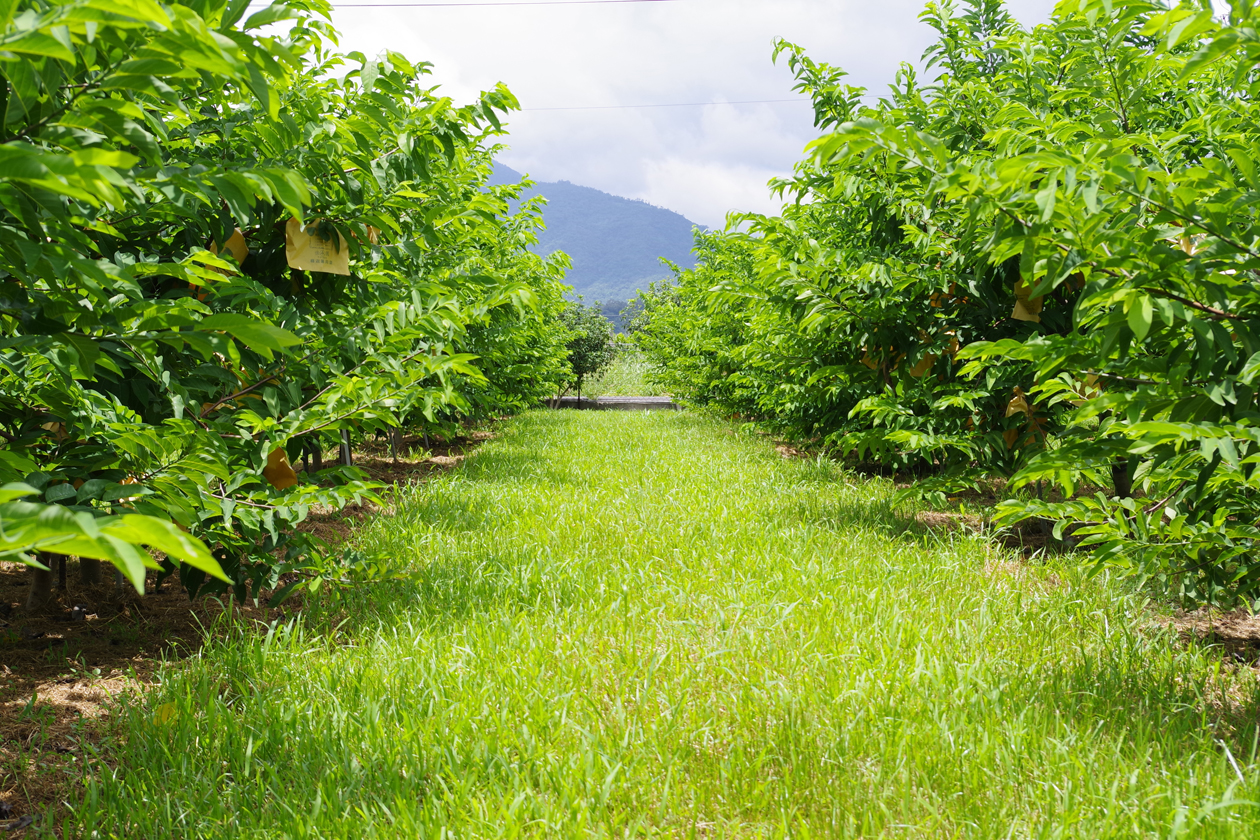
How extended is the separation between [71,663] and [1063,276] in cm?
353

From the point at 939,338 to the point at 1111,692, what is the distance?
210 centimetres

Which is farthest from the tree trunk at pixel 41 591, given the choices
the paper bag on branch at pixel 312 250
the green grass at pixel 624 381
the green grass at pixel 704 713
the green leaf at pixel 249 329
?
the green grass at pixel 624 381

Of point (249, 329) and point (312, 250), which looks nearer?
point (249, 329)

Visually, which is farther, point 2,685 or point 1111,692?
point 2,685

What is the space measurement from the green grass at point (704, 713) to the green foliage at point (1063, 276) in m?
0.45

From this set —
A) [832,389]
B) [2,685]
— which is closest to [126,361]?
[2,685]

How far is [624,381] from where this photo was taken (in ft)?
104

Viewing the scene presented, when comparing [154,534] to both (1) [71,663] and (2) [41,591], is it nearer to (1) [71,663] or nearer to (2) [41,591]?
(1) [71,663]

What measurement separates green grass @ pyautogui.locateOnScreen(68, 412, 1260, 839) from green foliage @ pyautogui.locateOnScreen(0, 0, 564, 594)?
0.56 metres

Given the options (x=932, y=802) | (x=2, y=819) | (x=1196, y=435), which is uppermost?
(x=1196, y=435)

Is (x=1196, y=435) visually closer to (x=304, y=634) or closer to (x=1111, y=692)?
(x=1111, y=692)

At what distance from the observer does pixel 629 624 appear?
2898 millimetres

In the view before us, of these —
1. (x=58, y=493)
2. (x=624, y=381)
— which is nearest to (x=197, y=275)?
(x=58, y=493)

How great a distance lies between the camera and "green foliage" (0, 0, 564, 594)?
3.63 ft
